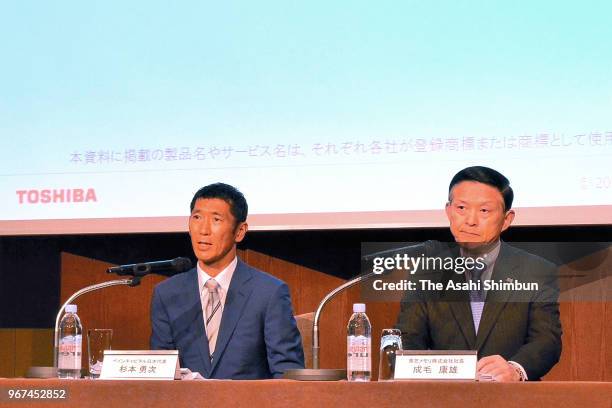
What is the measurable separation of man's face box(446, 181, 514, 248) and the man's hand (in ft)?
2.60

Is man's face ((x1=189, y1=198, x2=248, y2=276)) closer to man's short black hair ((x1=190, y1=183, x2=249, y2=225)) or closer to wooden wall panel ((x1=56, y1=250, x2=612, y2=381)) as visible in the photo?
man's short black hair ((x1=190, y1=183, x2=249, y2=225))

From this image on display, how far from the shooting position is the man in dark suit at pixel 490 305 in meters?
2.83

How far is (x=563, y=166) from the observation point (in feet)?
10.8

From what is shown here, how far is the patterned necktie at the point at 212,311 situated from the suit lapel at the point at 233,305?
0.23 feet

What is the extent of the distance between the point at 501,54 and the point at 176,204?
1282 mm

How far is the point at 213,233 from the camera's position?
3027mm

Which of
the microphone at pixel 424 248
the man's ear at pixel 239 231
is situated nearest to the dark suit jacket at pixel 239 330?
the man's ear at pixel 239 231

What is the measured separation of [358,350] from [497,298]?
2.95 feet

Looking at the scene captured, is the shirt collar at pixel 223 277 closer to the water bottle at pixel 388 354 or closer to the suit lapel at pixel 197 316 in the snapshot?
the suit lapel at pixel 197 316

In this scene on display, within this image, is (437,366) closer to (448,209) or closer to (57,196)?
(448,209)

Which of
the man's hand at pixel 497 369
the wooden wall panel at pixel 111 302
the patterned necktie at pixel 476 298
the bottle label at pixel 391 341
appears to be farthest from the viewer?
the wooden wall panel at pixel 111 302

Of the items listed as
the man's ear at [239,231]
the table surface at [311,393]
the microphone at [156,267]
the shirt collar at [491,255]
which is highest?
the man's ear at [239,231]

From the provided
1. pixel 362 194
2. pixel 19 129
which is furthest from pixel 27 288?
pixel 362 194

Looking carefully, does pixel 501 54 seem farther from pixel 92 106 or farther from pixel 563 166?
pixel 92 106
